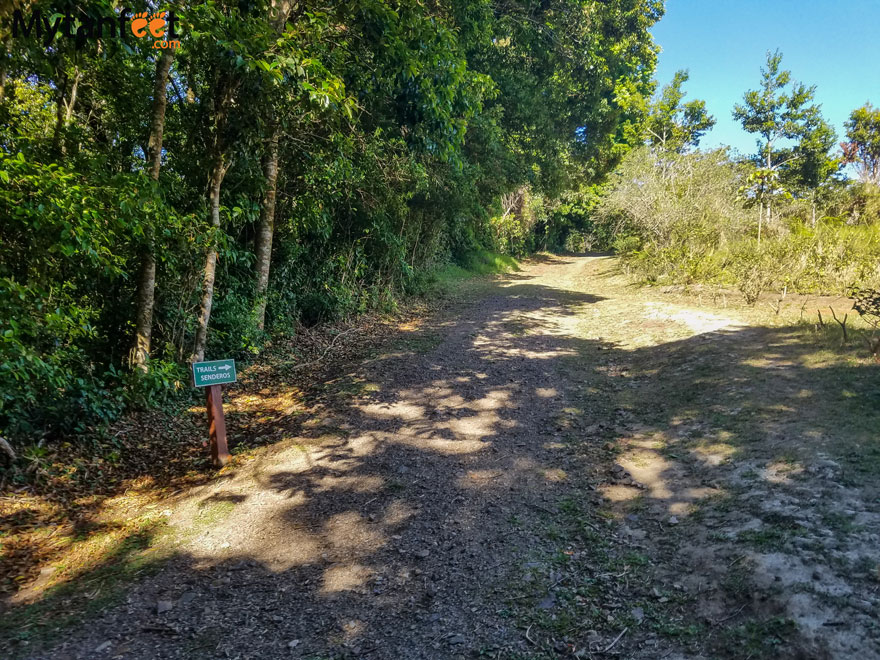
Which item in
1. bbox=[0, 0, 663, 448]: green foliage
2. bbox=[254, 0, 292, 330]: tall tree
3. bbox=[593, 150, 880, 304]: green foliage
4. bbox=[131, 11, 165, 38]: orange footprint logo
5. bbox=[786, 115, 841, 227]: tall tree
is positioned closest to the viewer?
bbox=[0, 0, 663, 448]: green foliage

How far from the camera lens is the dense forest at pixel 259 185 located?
4203mm

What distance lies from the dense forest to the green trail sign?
104cm

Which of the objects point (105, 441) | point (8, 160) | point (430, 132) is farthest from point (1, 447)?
point (430, 132)

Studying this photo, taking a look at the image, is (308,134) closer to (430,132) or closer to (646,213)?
(430,132)

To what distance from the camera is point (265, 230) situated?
303 inches

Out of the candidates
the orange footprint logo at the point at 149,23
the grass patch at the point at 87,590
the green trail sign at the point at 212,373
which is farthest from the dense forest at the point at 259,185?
the grass patch at the point at 87,590

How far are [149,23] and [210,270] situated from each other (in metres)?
2.74

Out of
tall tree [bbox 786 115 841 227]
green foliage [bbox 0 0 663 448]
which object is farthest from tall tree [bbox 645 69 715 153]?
green foliage [bbox 0 0 663 448]

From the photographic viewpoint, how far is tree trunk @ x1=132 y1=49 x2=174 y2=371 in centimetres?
516

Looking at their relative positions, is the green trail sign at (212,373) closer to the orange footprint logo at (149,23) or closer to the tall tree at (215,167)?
the tall tree at (215,167)

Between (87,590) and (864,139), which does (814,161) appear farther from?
(87,590)

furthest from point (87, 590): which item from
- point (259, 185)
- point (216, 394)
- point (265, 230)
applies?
point (265, 230)

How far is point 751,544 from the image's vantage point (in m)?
2.90

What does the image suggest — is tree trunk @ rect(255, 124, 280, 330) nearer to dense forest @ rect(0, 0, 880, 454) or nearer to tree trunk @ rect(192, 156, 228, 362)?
dense forest @ rect(0, 0, 880, 454)
